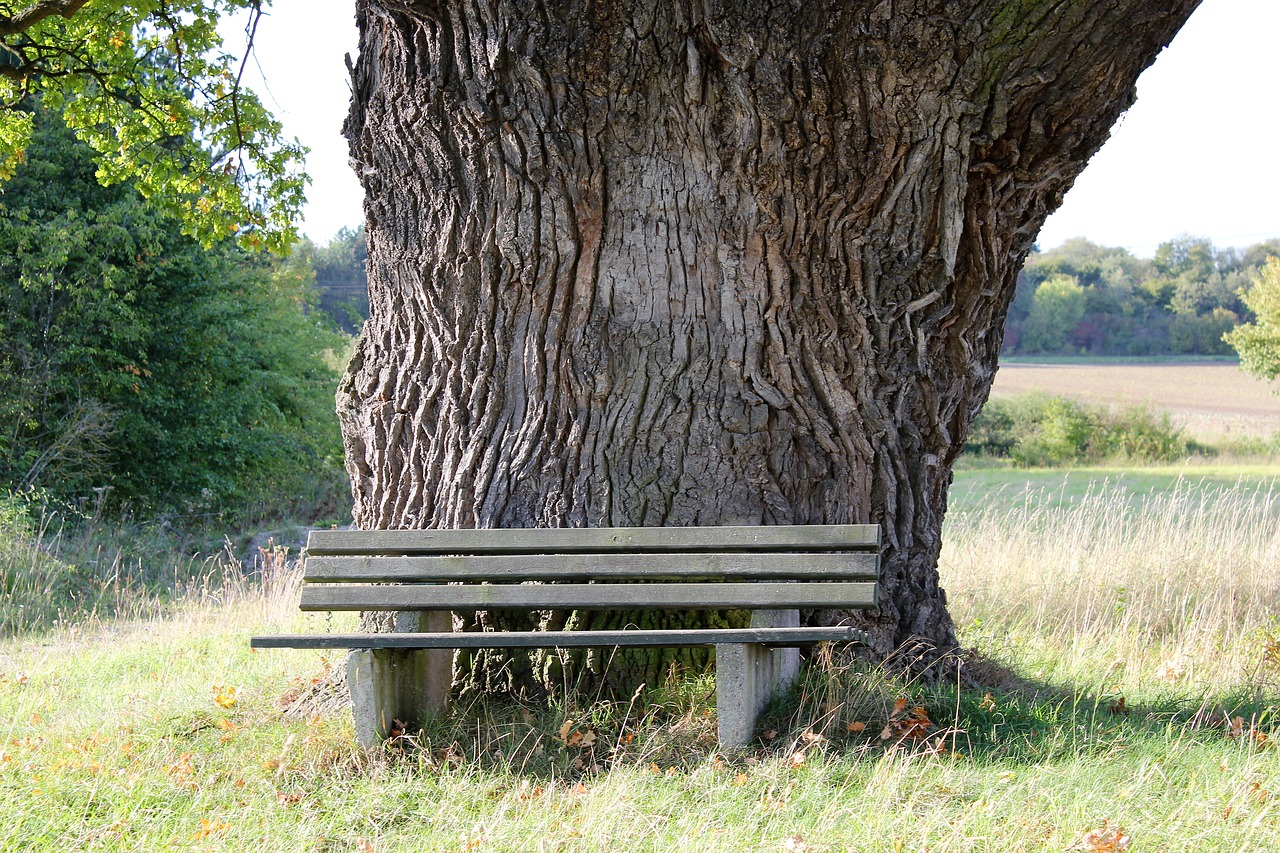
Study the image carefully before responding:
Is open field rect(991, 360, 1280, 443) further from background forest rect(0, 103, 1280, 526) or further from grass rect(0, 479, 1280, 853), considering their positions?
grass rect(0, 479, 1280, 853)

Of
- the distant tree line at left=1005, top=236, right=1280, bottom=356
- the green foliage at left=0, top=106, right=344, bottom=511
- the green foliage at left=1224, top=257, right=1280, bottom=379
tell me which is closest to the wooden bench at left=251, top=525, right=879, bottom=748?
the green foliage at left=0, top=106, right=344, bottom=511

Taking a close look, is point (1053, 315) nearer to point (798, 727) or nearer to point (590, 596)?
point (798, 727)

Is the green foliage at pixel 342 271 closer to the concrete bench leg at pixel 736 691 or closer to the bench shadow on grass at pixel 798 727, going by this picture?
the bench shadow on grass at pixel 798 727

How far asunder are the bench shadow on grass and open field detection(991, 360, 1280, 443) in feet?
117

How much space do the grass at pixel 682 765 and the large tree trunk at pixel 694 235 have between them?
2.26 feet

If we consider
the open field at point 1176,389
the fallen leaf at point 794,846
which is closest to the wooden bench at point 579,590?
the fallen leaf at point 794,846

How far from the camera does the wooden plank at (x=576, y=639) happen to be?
3320 millimetres

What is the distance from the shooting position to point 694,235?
13.0 feet

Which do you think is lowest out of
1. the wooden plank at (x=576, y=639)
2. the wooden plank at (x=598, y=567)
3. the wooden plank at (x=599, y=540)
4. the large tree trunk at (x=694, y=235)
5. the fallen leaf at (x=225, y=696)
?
the fallen leaf at (x=225, y=696)

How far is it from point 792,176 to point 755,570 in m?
1.44

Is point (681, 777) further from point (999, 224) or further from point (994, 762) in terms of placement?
point (999, 224)

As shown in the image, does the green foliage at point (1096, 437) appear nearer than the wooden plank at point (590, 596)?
No

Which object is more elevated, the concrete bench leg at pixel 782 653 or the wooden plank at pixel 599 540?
the wooden plank at pixel 599 540

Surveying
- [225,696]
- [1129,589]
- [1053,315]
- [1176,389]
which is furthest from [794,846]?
[1053,315]
